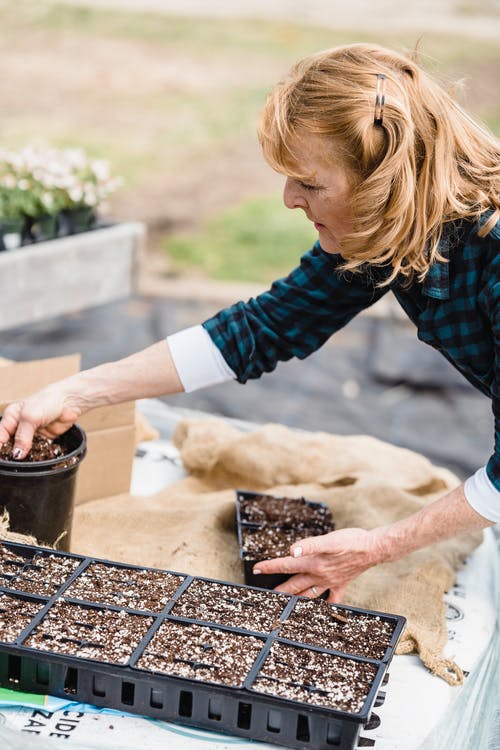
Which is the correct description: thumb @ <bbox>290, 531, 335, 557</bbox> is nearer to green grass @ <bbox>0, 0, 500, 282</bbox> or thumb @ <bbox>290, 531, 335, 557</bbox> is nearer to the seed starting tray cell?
the seed starting tray cell

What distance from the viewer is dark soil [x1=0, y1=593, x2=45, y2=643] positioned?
4.08ft

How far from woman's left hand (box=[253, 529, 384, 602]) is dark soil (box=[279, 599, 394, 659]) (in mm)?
61

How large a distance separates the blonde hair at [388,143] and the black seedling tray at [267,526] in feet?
1.67

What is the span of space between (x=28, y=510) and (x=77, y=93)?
7469 mm

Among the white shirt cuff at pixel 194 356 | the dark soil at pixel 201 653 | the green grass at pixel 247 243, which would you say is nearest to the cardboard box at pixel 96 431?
the white shirt cuff at pixel 194 356

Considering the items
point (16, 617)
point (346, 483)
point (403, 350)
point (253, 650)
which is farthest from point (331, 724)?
point (403, 350)

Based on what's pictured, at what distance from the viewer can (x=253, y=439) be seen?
2.03 m

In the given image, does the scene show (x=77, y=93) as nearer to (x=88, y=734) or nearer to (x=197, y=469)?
(x=197, y=469)

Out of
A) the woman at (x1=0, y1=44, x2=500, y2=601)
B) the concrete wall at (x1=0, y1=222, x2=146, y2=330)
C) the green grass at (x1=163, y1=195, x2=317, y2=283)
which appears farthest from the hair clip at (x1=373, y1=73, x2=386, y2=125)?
the green grass at (x1=163, y1=195, x2=317, y2=283)

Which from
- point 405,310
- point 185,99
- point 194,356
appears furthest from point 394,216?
point 185,99

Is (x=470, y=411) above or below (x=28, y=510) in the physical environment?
below

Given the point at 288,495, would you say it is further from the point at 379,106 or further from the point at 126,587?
the point at 379,106

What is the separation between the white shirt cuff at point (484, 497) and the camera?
139 centimetres

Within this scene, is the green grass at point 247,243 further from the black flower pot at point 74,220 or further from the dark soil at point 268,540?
the dark soil at point 268,540
